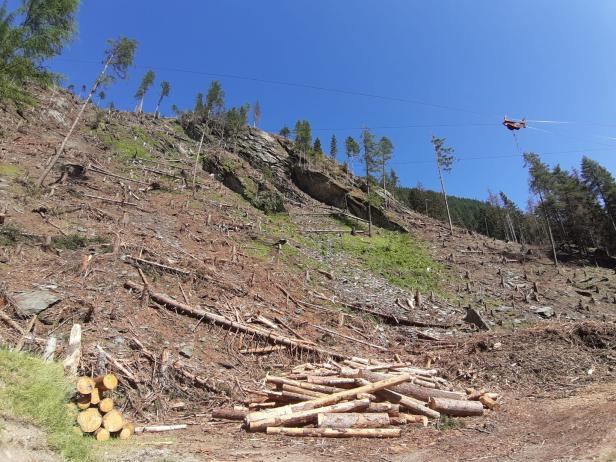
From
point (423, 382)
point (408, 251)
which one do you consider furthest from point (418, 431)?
point (408, 251)

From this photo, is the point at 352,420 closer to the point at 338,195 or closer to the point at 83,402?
the point at 83,402

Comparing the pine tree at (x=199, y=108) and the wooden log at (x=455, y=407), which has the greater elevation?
the pine tree at (x=199, y=108)

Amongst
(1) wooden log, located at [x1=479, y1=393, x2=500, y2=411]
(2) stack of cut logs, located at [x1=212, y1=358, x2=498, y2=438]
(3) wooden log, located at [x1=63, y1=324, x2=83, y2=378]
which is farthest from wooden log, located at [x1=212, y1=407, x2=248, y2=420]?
(1) wooden log, located at [x1=479, y1=393, x2=500, y2=411]

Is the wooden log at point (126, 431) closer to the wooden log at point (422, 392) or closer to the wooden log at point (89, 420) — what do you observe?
the wooden log at point (89, 420)

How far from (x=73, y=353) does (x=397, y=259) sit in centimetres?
2843

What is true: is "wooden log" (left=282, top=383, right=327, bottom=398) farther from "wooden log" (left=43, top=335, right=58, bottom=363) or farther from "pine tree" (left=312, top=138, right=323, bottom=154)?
"pine tree" (left=312, top=138, right=323, bottom=154)

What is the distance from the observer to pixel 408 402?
8719 millimetres

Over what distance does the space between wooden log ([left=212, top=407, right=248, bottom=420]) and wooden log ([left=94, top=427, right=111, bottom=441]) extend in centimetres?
249

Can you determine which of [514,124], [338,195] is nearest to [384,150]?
[338,195]

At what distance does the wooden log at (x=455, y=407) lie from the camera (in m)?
8.63

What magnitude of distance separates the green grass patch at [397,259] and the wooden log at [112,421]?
21913mm

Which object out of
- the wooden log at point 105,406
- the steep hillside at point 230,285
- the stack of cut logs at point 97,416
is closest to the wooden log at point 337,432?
the steep hillside at point 230,285

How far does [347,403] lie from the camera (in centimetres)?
811

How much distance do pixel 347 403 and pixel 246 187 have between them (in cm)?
3697
